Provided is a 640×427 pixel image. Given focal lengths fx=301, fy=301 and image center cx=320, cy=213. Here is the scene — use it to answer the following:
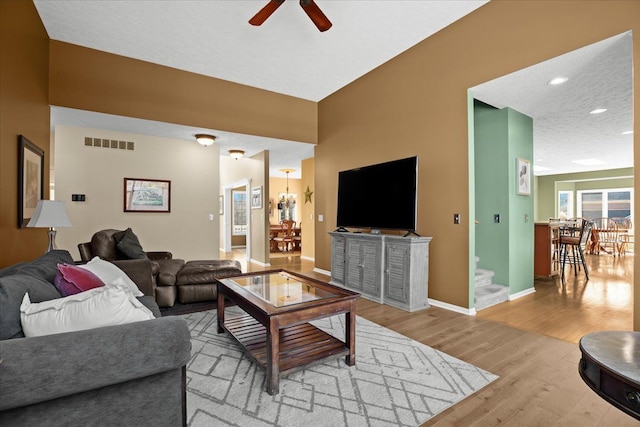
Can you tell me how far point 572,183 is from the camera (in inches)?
446

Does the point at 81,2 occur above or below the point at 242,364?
above

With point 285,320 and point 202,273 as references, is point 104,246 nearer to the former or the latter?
point 202,273

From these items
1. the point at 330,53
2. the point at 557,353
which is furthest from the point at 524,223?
the point at 330,53

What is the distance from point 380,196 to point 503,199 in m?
1.67

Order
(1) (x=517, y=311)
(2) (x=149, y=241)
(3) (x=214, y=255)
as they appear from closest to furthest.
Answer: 1. (1) (x=517, y=311)
2. (2) (x=149, y=241)
3. (3) (x=214, y=255)

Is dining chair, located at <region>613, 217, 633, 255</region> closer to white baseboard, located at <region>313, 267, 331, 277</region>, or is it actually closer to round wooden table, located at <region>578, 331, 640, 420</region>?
white baseboard, located at <region>313, 267, 331, 277</region>

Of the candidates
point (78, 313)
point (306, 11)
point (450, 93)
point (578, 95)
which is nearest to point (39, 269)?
point (78, 313)

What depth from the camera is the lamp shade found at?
2873mm

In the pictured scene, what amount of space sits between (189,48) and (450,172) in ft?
13.0

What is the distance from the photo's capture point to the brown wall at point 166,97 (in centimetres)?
Result: 420

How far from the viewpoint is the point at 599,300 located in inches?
157

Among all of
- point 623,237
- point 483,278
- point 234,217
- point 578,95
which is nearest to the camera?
point 578,95

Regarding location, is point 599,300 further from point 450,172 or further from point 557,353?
point 450,172

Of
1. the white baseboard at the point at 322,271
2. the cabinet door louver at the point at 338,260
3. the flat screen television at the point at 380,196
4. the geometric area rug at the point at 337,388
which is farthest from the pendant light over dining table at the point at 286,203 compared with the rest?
the geometric area rug at the point at 337,388
